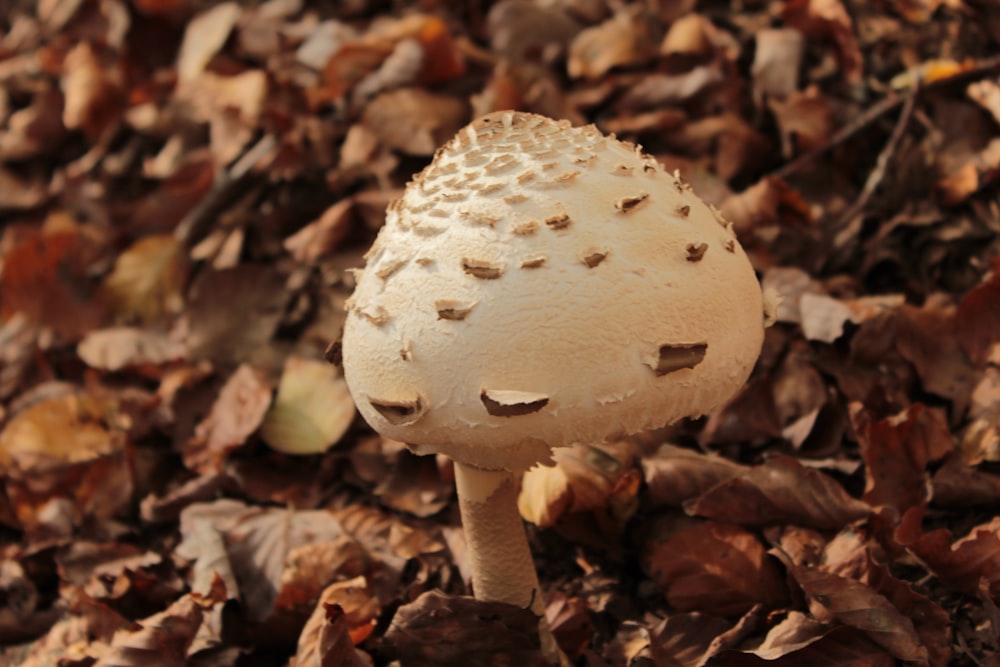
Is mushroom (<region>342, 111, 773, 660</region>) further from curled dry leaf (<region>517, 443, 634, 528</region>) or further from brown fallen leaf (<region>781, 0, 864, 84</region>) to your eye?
brown fallen leaf (<region>781, 0, 864, 84</region>)

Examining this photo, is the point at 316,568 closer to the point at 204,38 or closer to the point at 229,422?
the point at 229,422

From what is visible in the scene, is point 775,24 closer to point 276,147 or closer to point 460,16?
point 460,16

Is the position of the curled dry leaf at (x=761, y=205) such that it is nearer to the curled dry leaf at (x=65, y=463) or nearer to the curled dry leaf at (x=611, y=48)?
the curled dry leaf at (x=611, y=48)

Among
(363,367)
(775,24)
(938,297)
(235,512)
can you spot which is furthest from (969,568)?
(775,24)

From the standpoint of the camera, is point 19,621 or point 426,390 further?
point 19,621

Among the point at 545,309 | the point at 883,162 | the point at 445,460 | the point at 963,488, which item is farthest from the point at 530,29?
the point at 545,309

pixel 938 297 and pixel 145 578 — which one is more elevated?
pixel 938 297
